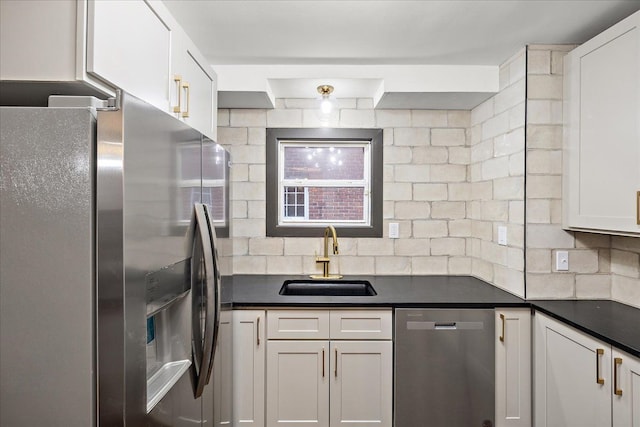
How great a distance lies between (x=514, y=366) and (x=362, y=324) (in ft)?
2.81

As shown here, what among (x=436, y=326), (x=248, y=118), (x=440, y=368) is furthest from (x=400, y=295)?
(x=248, y=118)

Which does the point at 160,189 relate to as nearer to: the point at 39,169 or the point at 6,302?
the point at 39,169

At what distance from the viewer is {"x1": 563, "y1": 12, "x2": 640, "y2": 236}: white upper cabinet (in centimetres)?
181

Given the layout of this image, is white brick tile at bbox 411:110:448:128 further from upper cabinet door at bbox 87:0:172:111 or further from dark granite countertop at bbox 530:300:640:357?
upper cabinet door at bbox 87:0:172:111

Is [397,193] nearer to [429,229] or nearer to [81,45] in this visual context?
[429,229]

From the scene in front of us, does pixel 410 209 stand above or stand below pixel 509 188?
below

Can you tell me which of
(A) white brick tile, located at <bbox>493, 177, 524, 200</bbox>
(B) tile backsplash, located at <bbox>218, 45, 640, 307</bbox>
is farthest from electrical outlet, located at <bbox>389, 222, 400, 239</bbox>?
(A) white brick tile, located at <bbox>493, 177, 524, 200</bbox>

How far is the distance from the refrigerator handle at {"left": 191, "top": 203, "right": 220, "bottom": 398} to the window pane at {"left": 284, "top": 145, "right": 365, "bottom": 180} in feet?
5.46

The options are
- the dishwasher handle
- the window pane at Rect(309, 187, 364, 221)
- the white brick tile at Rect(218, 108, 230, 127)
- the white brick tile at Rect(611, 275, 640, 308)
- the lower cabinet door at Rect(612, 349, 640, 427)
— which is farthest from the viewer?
the window pane at Rect(309, 187, 364, 221)

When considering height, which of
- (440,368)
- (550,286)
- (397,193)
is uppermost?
(397,193)

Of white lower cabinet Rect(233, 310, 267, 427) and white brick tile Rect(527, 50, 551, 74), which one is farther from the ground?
white brick tile Rect(527, 50, 551, 74)

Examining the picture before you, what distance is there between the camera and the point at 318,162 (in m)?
3.11

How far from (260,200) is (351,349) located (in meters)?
1.28

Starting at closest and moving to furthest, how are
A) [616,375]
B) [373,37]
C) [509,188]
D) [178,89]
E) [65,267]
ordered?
[65,267]
[616,375]
[178,89]
[373,37]
[509,188]
